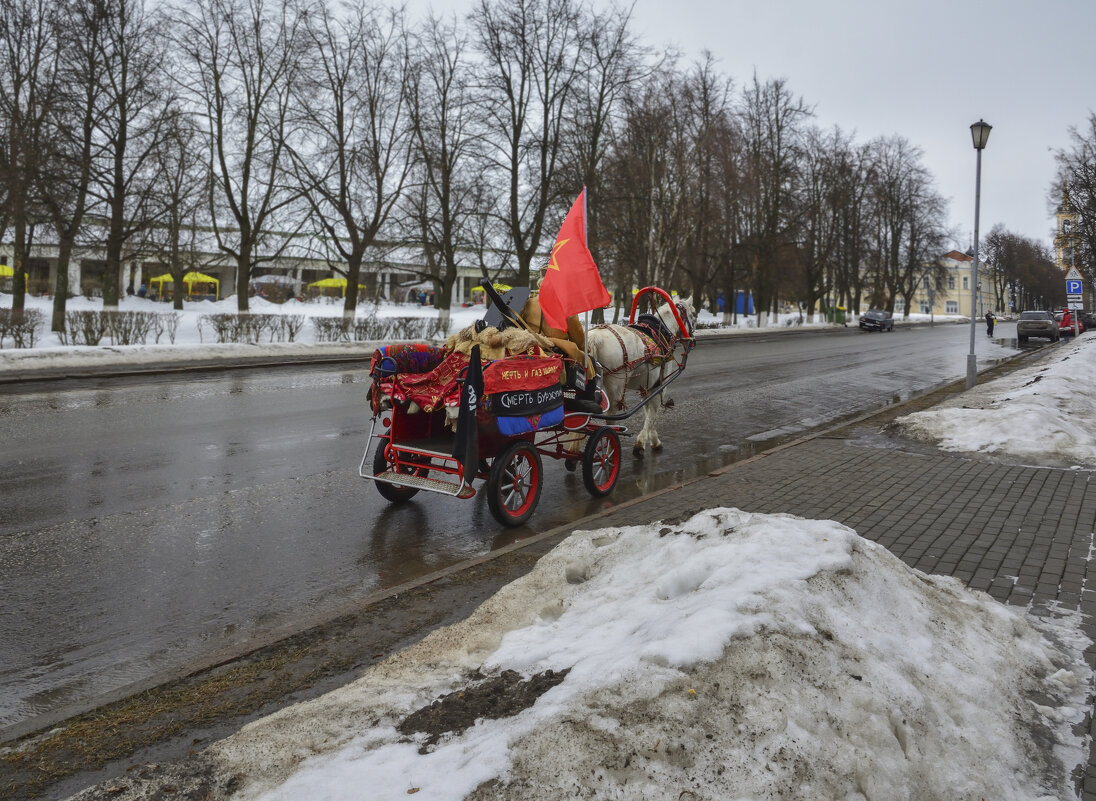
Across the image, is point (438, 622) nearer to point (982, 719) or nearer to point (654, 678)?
point (654, 678)

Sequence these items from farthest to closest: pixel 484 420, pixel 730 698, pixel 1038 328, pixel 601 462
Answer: pixel 1038 328, pixel 601 462, pixel 484 420, pixel 730 698

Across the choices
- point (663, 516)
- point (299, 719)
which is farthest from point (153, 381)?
point (299, 719)

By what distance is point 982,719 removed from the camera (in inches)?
135

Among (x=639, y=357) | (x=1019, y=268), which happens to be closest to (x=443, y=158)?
(x=639, y=357)

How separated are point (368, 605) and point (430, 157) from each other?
31.1 meters

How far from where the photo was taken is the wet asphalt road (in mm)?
4656

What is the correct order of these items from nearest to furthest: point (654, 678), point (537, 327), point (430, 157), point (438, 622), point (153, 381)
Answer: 1. point (654, 678)
2. point (438, 622)
3. point (537, 327)
4. point (153, 381)
5. point (430, 157)

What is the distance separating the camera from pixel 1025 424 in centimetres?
1104

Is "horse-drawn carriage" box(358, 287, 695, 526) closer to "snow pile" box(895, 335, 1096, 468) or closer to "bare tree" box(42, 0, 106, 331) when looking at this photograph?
"snow pile" box(895, 335, 1096, 468)

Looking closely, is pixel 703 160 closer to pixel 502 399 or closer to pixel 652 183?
pixel 652 183

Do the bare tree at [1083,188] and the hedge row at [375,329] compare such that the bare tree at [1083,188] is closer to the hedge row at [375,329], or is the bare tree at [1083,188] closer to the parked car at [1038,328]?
the parked car at [1038,328]

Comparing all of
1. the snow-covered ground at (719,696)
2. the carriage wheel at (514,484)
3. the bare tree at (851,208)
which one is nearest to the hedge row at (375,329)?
the carriage wheel at (514,484)

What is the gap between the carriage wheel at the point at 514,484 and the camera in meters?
6.87

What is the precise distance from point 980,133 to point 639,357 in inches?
552
